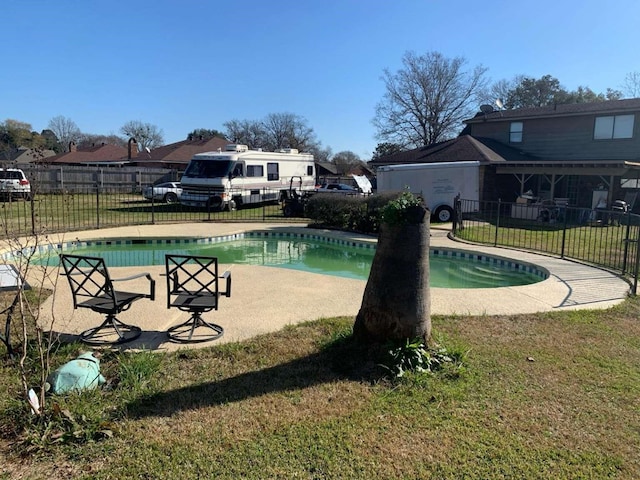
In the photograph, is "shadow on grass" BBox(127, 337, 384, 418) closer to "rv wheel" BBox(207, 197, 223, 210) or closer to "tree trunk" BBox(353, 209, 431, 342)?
"tree trunk" BBox(353, 209, 431, 342)

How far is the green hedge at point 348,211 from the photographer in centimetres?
1462

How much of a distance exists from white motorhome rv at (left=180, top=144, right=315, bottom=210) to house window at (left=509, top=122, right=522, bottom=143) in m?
11.8

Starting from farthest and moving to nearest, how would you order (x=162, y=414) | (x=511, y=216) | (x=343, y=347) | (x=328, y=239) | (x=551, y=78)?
1. (x=551, y=78)
2. (x=511, y=216)
3. (x=328, y=239)
4. (x=343, y=347)
5. (x=162, y=414)

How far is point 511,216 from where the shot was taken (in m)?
19.2

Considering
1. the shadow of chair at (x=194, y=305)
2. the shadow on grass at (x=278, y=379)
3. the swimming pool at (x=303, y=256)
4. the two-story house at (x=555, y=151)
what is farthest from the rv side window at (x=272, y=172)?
the shadow on grass at (x=278, y=379)

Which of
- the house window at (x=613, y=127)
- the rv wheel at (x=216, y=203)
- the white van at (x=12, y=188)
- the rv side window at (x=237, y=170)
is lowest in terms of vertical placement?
the rv wheel at (x=216, y=203)

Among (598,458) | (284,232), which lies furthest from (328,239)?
(598,458)

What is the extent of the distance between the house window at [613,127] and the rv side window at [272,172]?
1456 cm

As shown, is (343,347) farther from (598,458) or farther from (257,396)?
(598,458)

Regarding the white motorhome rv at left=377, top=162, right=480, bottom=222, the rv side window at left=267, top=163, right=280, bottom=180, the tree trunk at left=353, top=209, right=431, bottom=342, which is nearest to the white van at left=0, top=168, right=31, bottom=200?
the tree trunk at left=353, top=209, right=431, bottom=342

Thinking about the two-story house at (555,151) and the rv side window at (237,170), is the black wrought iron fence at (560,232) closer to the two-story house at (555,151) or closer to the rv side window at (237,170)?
the two-story house at (555,151)

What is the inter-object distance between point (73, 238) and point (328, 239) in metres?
7.02

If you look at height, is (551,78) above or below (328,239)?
above

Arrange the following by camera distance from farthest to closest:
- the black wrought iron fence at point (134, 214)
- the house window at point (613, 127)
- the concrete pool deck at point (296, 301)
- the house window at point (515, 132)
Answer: the house window at point (515, 132)
the house window at point (613, 127)
the black wrought iron fence at point (134, 214)
the concrete pool deck at point (296, 301)
